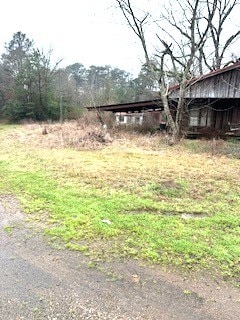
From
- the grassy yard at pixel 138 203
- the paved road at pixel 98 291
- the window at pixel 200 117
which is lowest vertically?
the paved road at pixel 98 291

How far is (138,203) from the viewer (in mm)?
4586

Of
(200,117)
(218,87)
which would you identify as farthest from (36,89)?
(218,87)

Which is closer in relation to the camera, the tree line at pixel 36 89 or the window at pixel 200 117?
the window at pixel 200 117

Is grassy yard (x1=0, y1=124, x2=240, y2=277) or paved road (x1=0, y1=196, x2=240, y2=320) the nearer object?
paved road (x1=0, y1=196, x2=240, y2=320)

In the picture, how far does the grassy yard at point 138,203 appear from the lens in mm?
3158

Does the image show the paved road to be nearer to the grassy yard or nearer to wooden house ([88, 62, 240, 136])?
the grassy yard

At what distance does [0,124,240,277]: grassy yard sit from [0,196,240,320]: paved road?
0.86 feet

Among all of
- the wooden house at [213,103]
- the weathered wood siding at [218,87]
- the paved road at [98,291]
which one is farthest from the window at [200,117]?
the paved road at [98,291]

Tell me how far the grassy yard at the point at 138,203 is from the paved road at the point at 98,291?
261 mm

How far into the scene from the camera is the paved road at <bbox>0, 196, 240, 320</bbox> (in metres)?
2.19

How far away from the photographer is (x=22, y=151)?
9977mm

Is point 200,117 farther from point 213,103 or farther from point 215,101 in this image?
point 215,101

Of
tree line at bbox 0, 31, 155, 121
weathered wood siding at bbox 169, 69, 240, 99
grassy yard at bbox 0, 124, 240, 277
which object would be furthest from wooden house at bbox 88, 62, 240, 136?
tree line at bbox 0, 31, 155, 121

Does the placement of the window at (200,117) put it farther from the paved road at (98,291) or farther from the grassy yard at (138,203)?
the paved road at (98,291)
